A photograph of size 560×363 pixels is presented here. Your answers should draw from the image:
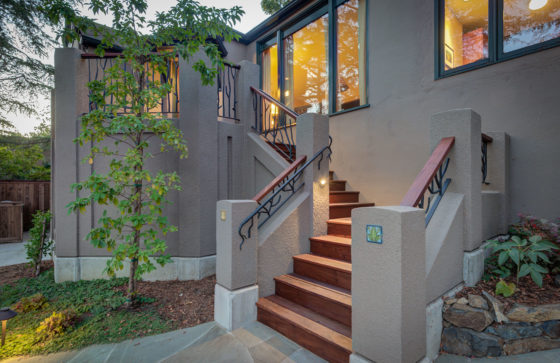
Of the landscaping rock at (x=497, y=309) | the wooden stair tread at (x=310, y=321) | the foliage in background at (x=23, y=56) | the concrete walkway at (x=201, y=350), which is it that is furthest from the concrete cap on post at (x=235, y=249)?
the foliage in background at (x=23, y=56)

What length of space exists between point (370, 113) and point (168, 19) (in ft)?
12.5

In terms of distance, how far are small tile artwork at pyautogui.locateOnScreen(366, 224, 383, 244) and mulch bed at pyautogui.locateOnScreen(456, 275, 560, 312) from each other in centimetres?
127

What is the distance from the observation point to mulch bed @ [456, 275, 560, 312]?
2361mm

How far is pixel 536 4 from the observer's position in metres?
3.53

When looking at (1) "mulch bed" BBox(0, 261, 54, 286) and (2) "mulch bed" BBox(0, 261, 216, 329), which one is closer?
(2) "mulch bed" BBox(0, 261, 216, 329)

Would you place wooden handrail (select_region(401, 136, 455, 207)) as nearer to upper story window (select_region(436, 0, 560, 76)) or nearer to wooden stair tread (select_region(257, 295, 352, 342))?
wooden stair tread (select_region(257, 295, 352, 342))

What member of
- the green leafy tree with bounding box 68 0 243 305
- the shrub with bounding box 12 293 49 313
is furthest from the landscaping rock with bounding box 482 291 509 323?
the shrub with bounding box 12 293 49 313

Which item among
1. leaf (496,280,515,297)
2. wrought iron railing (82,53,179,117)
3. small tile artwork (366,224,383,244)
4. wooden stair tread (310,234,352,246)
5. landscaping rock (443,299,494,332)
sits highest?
wrought iron railing (82,53,179,117)

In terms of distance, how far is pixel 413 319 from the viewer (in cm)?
188

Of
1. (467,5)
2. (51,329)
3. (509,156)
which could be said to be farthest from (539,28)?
(51,329)

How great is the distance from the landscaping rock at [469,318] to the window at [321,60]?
13.7ft

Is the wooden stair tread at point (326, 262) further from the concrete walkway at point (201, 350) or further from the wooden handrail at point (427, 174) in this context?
the wooden handrail at point (427, 174)

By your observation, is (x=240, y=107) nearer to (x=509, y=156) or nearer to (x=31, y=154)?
(x=509, y=156)

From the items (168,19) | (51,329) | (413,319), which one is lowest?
(51,329)
